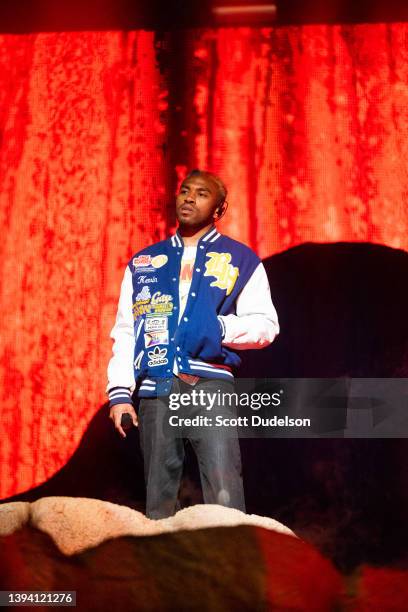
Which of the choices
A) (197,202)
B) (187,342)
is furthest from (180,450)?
(197,202)

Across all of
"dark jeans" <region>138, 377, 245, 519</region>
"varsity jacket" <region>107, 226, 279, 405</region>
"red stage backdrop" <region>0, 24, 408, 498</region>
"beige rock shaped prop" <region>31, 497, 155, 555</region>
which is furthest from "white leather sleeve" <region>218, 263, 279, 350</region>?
"beige rock shaped prop" <region>31, 497, 155, 555</region>

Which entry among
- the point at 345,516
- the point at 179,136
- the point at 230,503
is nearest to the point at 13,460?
the point at 230,503

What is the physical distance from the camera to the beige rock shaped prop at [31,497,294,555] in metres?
1.90

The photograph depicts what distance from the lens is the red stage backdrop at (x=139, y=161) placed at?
2.45 metres

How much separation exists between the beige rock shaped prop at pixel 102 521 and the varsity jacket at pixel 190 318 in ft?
1.01

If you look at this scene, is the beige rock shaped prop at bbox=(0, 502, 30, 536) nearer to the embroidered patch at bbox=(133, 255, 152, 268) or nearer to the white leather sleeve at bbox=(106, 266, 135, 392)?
the white leather sleeve at bbox=(106, 266, 135, 392)

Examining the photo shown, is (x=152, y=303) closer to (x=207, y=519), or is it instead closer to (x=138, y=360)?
(x=138, y=360)

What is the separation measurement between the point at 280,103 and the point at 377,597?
1593 millimetres

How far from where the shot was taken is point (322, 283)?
2436mm

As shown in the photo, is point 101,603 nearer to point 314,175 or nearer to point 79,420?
point 79,420

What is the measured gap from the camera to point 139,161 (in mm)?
2576

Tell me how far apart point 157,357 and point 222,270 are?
0.31 meters

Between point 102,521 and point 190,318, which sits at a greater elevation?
point 190,318

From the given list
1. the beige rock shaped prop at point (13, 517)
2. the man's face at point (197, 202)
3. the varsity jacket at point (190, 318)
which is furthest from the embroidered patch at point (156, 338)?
the beige rock shaped prop at point (13, 517)
